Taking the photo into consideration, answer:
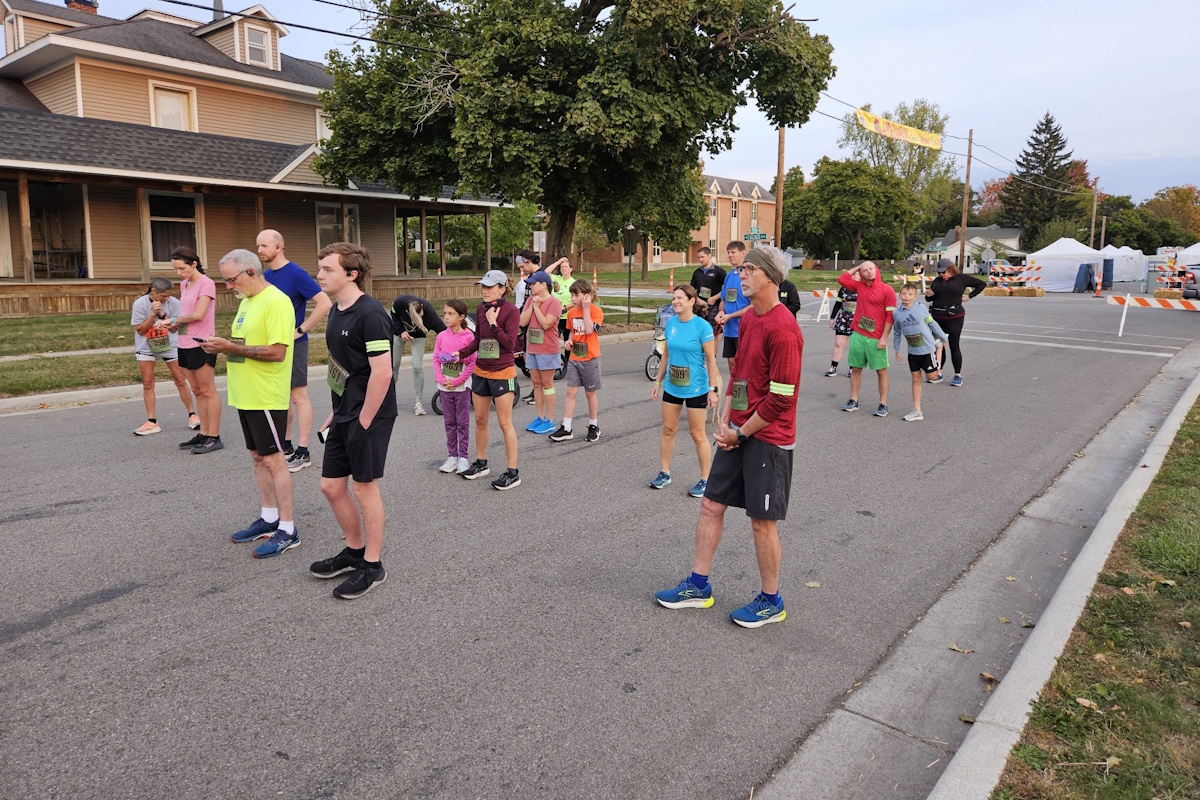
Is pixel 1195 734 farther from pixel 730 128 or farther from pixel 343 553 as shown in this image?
pixel 730 128

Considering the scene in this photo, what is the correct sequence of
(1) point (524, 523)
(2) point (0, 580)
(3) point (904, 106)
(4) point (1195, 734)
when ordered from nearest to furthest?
(4) point (1195, 734), (2) point (0, 580), (1) point (524, 523), (3) point (904, 106)

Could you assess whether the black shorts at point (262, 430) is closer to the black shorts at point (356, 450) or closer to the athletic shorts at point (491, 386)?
the black shorts at point (356, 450)

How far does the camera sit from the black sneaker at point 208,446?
786cm

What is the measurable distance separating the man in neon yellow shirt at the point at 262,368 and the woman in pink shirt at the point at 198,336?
80.2 inches

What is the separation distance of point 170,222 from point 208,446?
1877cm

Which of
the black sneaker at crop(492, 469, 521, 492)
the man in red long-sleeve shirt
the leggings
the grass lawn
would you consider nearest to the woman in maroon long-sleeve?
the black sneaker at crop(492, 469, 521, 492)

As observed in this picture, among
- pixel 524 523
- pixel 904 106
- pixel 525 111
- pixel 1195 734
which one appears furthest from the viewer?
pixel 904 106

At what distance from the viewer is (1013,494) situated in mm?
7020

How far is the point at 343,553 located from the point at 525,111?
14.1m

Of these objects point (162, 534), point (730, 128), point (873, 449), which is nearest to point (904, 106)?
point (730, 128)

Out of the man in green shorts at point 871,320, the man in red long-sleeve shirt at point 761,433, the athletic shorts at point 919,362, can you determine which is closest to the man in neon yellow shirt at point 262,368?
the man in red long-sleeve shirt at point 761,433

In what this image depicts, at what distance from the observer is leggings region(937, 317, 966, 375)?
12.4 metres

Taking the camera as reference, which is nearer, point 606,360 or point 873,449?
point 873,449

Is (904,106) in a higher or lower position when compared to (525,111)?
higher
